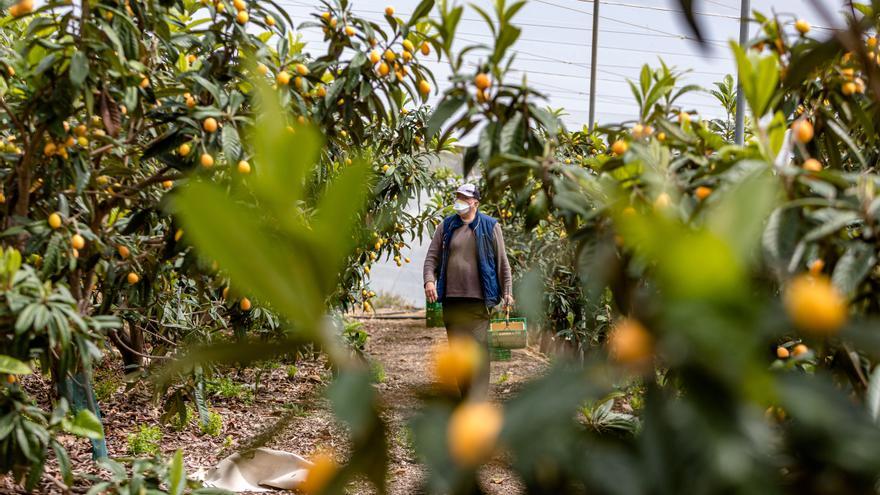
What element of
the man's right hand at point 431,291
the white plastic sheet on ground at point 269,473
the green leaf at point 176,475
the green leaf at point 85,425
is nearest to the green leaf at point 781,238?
the green leaf at point 176,475

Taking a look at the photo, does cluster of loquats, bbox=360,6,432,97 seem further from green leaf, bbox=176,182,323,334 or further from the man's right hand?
the man's right hand

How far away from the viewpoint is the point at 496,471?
340mm

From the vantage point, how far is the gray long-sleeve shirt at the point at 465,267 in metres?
4.07

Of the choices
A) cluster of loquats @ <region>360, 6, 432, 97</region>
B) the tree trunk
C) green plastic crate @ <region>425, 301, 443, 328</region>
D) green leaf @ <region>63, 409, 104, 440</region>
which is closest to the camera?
green plastic crate @ <region>425, 301, 443, 328</region>

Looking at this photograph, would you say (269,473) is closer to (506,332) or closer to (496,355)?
(496,355)

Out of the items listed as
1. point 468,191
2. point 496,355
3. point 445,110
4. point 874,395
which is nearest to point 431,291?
point 468,191

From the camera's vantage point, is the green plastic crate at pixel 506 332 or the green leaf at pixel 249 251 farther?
the green plastic crate at pixel 506 332

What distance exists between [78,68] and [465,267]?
2.71 metres

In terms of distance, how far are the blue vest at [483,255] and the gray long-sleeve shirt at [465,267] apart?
0.9 inches

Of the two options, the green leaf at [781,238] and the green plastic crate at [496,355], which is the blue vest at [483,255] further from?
the green leaf at [781,238]

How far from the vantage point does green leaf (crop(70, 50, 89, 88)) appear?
1548mm

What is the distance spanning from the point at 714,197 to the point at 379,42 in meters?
1.41

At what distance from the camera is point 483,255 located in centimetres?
408

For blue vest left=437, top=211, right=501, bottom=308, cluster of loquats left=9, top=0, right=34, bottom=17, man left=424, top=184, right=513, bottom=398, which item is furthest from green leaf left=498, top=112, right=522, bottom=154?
blue vest left=437, top=211, right=501, bottom=308
